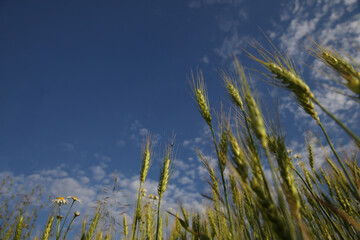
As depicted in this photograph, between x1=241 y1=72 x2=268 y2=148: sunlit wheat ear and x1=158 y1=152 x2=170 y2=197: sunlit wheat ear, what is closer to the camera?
x1=241 y1=72 x2=268 y2=148: sunlit wheat ear

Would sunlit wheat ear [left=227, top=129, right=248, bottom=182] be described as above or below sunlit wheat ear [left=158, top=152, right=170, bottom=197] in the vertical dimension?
below

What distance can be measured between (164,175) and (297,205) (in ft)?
5.47

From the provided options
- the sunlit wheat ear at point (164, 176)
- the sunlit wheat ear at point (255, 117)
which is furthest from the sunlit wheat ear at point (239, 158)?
the sunlit wheat ear at point (164, 176)

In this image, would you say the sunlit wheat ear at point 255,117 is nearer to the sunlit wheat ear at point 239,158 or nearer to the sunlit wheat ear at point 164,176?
the sunlit wheat ear at point 239,158

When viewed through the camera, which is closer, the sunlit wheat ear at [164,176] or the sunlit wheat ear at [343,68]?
the sunlit wheat ear at [343,68]

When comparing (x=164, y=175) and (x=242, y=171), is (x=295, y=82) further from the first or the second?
(x=164, y=175)

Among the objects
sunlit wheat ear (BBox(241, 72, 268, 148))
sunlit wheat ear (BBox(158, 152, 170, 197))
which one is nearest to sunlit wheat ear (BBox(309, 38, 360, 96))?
sunlit wheat ear (BBox(241, 72, 268, 148))

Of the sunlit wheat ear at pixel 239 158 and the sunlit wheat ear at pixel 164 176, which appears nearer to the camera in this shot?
the sunlit wheat ear at pixel 239 158

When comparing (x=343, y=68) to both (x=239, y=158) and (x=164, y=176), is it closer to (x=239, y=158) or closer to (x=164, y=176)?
(x=239, y=158)

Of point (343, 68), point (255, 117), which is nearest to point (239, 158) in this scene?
point (255, 117)

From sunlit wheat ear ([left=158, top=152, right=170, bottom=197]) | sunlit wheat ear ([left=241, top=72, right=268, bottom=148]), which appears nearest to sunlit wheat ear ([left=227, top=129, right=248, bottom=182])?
sunlit wheat ear ([left=241, top=72, right=268, bottom=148])

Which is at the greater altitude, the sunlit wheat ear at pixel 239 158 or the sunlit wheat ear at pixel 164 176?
the sunlit wheat ear at pixel 164 176

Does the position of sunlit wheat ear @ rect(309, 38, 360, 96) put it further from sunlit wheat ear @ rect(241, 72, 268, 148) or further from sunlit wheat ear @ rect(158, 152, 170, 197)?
sunlit wheat ear @ rect(158, 152, 170, 197)

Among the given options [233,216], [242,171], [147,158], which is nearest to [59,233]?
[147,158]
